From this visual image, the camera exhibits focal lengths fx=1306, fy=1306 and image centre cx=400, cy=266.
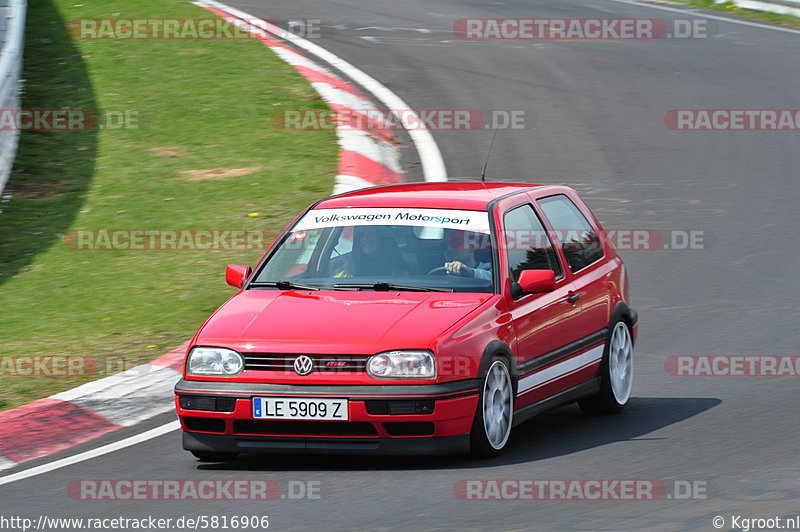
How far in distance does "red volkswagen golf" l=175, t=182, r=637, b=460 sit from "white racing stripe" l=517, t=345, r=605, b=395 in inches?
0.5

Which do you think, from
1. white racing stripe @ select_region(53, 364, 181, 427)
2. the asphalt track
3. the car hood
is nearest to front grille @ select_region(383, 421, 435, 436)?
the asphalt track

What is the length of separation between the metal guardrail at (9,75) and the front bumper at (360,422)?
8.37m

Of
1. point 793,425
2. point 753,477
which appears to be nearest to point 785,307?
point 793,425

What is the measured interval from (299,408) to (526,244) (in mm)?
1936

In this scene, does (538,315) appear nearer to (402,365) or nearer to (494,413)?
(494,413)

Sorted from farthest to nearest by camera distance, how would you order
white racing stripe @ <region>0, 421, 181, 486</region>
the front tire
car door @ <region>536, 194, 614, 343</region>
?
car door @ <region>536, 194, 614, 343</region> < white racing stripe @ <region>0, 421, 181, 486</region> < the front tire

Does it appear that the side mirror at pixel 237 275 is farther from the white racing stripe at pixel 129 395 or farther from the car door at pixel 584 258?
the car door at pixel 584 258

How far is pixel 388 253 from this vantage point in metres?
7.52

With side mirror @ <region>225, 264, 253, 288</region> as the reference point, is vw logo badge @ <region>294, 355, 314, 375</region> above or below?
below

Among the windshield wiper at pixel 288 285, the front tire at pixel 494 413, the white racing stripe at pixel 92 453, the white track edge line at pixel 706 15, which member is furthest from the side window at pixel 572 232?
the white track edge line at pixel 706 15

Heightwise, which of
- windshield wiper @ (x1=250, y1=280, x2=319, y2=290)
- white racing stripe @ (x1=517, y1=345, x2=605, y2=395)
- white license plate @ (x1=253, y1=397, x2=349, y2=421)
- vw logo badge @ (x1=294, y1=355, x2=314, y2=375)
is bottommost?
white racing stripe @ (x1=517, y1=345, x2=605, y2=395)

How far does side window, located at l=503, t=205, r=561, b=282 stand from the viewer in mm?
7605

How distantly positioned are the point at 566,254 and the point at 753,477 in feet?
7.25

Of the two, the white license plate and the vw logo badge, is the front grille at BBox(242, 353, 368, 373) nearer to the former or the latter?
the vw logo badge
